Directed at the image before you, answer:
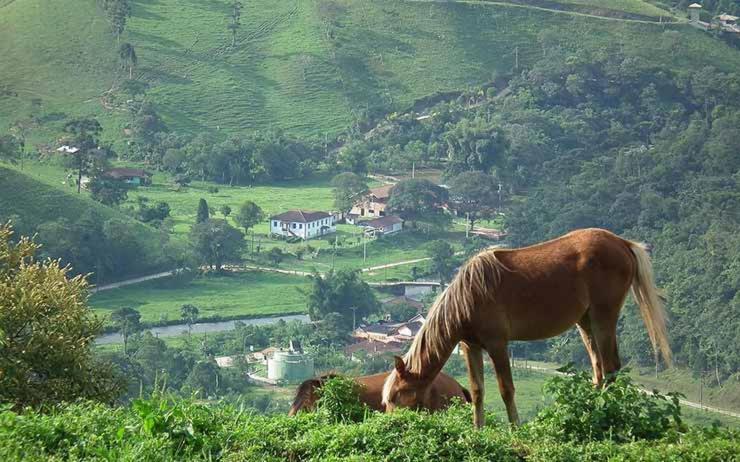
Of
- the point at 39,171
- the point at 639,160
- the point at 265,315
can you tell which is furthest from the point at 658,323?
the point at 639,160

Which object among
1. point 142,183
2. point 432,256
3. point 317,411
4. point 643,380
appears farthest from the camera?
point 142,183

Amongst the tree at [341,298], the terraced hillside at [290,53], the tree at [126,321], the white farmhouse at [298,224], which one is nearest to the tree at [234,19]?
the terraced hillside at [290,53]

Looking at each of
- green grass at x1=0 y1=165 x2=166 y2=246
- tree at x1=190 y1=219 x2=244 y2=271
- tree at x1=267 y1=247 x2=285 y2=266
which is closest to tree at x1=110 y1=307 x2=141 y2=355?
tree at x1=190 y1=219 x2=244 y2=271

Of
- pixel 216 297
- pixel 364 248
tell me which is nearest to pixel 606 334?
pixel 216 297

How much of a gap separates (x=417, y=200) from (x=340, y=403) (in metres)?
49.3

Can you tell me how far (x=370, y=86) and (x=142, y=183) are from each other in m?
23.1

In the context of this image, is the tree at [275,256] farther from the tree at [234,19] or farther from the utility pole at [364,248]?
the tree at [234,19]

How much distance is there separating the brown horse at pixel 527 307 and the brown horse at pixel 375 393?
1.24 feet

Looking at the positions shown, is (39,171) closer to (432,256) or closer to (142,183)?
(142,183)

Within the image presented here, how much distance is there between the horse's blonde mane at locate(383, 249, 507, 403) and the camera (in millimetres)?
7902

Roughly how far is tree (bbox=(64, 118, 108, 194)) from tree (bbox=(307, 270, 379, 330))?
1637 centimetres

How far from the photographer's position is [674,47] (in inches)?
3430

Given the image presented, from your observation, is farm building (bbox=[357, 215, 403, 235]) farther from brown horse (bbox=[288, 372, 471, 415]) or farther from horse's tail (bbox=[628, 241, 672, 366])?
horse's tail (bbox=[628, 241, 672, 366])

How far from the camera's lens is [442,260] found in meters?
49.9
